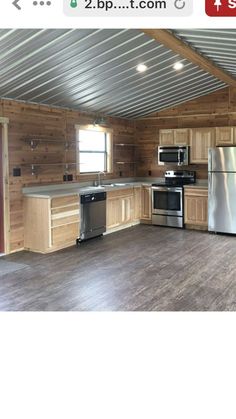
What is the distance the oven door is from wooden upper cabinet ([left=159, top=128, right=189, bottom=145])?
3.25ft

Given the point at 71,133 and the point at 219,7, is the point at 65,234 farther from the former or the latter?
the point at 219,7

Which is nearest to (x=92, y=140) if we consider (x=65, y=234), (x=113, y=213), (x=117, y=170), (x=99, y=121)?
(x=99, y=121)

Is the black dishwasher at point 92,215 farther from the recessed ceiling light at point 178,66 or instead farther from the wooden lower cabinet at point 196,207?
Answer: the recessed ceiling light at point 178,66

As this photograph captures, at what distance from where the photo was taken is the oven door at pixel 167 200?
25.1 feet

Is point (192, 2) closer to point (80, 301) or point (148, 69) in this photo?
point (80, 301)

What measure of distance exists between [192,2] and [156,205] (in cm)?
671

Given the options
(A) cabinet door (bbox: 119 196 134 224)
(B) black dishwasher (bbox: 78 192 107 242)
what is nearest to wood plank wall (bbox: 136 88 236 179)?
(A) cabinet door (bbox: 119 196 134 224)

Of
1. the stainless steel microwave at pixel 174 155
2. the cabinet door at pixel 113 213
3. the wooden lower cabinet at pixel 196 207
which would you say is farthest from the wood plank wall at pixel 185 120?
the cabinet door at pixel 113 213

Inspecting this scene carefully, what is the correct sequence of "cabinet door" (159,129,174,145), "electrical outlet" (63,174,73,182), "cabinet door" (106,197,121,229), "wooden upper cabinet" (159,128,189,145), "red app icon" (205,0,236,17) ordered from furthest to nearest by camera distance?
"cabinet door" (159,129,174,145) → "wooden upper cabinet" (159,128,189,145) → "cabinet door" (106,197,121,229) → "electrical outlet" (63,174,73,182) → "red app icon" (205,0,236,17)

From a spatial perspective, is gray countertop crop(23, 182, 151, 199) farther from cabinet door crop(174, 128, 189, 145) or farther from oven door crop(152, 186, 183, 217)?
cabinet door crop(174, 128, 189, 145)

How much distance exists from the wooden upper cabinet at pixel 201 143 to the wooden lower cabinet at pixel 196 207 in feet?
2.24

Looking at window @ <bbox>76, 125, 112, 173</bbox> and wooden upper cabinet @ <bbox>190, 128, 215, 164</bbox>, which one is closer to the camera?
window @ <bbox>76, 125, 112, 173</bbox>

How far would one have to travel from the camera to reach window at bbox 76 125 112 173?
7.22 m

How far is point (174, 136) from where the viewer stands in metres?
8.02
